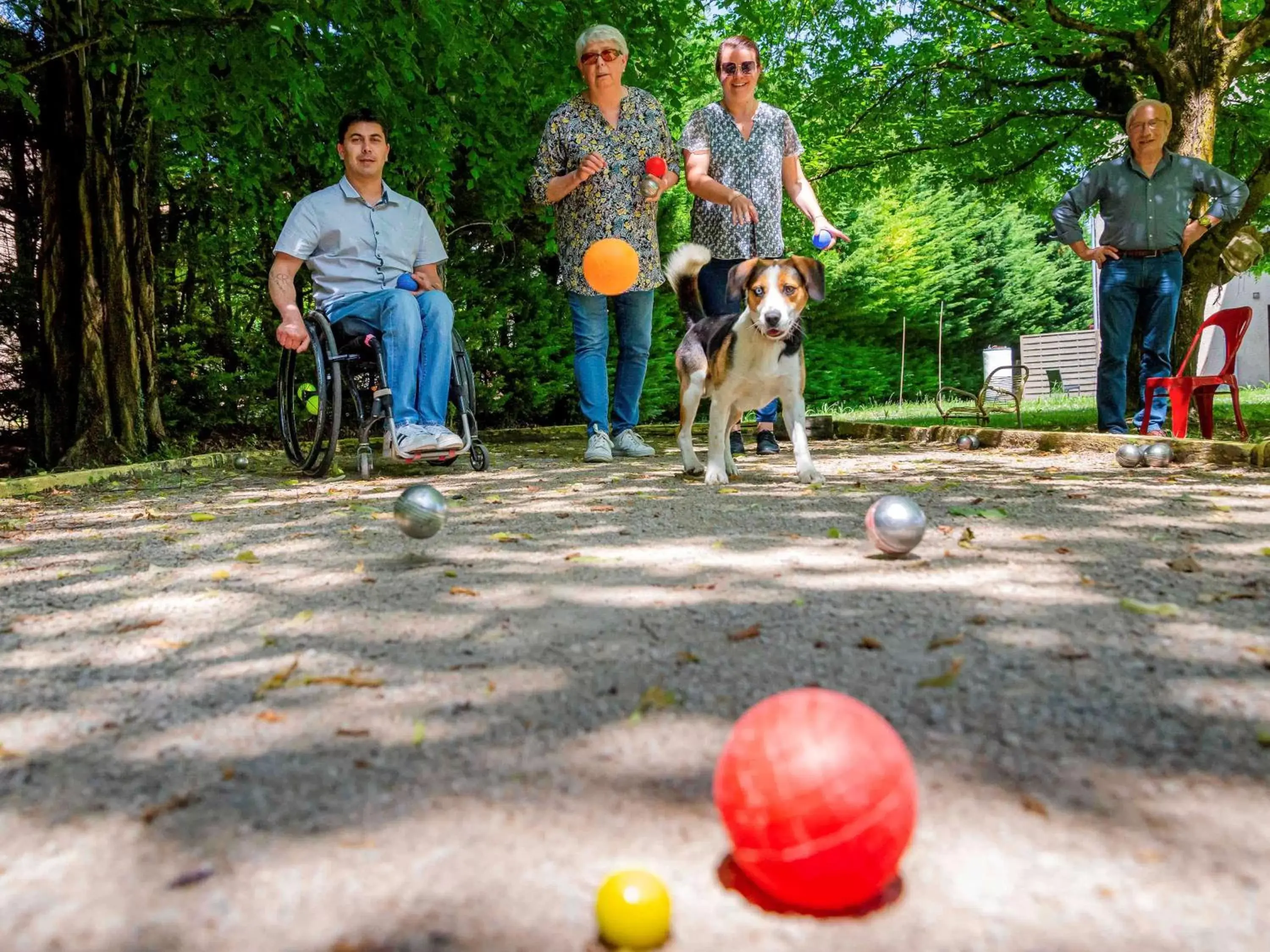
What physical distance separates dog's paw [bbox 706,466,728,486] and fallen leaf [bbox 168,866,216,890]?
389cm

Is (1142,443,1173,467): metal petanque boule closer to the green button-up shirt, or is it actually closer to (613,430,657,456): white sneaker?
the green button-up shirt

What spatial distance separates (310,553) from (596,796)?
7.28ft

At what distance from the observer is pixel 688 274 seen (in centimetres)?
560

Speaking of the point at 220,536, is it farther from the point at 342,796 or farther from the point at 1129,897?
the point at 1129,897

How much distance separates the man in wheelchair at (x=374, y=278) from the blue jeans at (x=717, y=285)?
156cm

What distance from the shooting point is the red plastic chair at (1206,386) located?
6.03m

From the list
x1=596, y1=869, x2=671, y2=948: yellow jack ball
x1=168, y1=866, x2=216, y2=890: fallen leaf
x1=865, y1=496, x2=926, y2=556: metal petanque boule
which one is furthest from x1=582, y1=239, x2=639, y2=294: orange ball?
x1=596, y1=869, x2=671, y2=948: yellow jack ball

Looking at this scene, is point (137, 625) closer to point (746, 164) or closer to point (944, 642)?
point (944, 642)

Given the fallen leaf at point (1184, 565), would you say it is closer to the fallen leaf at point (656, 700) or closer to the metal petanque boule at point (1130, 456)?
the fallen leaf at point (656, 700)

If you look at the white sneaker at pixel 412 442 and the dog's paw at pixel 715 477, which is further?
the white sneaker at pixel 412 442

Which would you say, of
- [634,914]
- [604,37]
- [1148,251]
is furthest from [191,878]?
[1148,251]

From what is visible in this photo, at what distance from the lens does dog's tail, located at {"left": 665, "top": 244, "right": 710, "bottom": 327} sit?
553cm

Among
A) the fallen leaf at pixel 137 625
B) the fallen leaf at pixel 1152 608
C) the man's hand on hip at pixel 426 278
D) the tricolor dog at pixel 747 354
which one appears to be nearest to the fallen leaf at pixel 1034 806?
the fallen leaf at pixel 1152 608

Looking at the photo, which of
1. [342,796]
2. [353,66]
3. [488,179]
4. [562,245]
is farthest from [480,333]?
[342,796]
